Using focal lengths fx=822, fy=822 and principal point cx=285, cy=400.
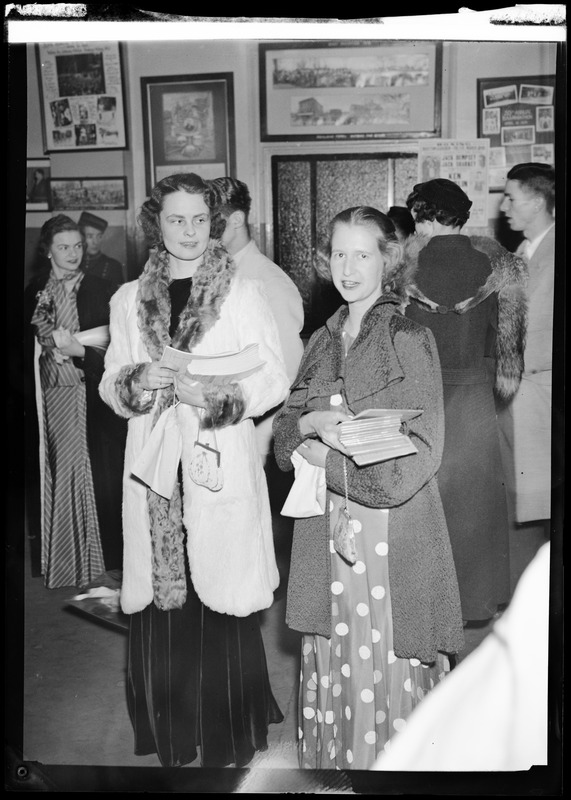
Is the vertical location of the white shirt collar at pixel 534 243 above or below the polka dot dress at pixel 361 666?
above

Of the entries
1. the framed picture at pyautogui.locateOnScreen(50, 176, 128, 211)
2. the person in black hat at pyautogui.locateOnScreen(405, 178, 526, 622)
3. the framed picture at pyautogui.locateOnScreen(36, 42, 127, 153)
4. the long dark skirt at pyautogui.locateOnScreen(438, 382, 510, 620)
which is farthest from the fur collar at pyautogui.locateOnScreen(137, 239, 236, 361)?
the long dark skirt at pyautogui.locateOnScreen(438, 382, 510, 620)

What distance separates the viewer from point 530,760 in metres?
→ 2.45

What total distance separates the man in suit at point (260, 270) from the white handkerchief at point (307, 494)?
179mm

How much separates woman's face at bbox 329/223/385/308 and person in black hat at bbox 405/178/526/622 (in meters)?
0.14

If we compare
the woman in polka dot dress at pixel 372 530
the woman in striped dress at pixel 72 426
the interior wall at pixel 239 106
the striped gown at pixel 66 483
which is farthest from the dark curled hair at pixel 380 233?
the striped gown at pixel 66 483

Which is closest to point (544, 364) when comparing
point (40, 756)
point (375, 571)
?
point (375, 571)

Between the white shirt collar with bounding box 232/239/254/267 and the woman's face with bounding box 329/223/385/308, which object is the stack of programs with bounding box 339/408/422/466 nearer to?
the woman's face with bounding box 329/223/385/308

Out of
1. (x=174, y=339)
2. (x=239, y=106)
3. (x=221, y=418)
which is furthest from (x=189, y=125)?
(x=221, y=418)

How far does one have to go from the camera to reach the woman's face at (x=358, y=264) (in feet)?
7.29

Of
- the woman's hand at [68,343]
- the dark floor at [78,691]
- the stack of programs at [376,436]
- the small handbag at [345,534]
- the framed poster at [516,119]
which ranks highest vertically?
the framed poster at [516,119]

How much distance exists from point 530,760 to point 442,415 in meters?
1.08

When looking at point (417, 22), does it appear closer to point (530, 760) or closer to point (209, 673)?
point (209, 673)

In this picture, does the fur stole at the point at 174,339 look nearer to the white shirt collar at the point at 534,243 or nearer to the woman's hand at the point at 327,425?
the woman's hand at the point at 327,425

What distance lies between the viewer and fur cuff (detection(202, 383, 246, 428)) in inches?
92.9
